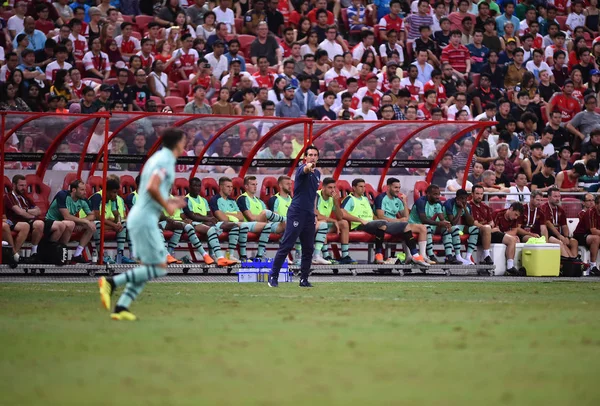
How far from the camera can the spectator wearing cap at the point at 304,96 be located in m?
24.7

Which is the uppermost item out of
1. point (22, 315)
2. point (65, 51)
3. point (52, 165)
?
point (65, 51)

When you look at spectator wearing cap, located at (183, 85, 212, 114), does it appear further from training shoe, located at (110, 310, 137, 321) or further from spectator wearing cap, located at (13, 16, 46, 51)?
training shoe, located at (110, 310, 137, 321)

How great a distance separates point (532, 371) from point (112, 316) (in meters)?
4.79

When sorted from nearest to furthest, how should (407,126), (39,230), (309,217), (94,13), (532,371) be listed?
(532,371) < (309,217) < (39,230) < (407,126) < (94,13)

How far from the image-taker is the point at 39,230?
62.4 feet

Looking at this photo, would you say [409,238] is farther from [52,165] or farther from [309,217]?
[52,165]

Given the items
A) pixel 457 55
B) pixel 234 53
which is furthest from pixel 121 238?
pixel 457 55

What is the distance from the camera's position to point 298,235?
16125mm

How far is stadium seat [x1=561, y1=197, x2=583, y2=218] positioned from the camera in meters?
23.6

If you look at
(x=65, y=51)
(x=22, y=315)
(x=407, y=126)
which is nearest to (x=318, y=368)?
(x=22, y=315)

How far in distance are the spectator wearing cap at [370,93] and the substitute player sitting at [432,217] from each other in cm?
448

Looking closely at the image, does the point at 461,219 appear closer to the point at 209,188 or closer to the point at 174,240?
the point at 209,188

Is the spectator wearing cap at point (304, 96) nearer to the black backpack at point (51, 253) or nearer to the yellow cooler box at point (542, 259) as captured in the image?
the yellow cooler box at point (542, 259)

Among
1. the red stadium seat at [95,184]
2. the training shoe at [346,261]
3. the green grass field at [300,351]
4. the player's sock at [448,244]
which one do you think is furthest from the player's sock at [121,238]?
the player's sock at [448,244]
